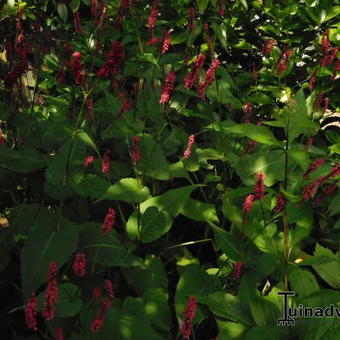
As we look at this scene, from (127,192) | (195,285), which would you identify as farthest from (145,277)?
(127,192)

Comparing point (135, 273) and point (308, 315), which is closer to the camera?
point (308, 315)

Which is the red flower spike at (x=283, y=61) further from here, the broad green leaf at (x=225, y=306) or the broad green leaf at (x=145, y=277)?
the broad green leaf at (x=225, y=306)

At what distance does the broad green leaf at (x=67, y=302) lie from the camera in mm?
1333

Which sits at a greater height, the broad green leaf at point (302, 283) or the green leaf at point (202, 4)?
the green leaf at point (202, 4)

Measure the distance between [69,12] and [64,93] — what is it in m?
0.69

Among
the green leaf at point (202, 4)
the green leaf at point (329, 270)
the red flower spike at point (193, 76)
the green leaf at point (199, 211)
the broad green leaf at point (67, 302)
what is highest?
the green leaf at point (202, 4)

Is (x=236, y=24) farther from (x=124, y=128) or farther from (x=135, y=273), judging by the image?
(x=135, y=273)

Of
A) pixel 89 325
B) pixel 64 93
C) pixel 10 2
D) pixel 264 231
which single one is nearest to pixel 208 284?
pixel 264 231

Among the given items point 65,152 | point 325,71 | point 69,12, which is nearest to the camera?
point 65,152

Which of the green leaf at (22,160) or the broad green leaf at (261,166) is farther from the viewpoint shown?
the broad green leaf at (261,166)

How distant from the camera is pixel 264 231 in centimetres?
164

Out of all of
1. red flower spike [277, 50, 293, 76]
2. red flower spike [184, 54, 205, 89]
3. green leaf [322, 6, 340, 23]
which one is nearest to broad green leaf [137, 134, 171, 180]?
red flower spike [184, 54, 205, 89]

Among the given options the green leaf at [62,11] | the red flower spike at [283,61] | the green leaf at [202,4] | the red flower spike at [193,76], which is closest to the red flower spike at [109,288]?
the red flower spike at [193,76]

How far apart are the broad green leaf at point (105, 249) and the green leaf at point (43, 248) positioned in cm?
7
